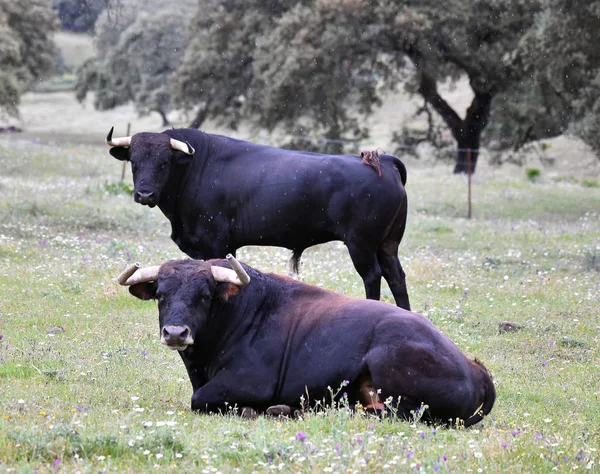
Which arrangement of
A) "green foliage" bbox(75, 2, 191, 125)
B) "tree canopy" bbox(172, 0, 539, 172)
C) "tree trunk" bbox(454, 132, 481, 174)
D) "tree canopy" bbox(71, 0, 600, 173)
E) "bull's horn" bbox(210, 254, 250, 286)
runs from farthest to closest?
"green foliage" bbox(75, 2, 191, 125), "tree trunk" bbox(454, 132, 481, 174), "tree canopy" bbox(172, 0, 539, 172), "tree canopy" bbox(71, 0, 600, 173), "bull's horn" bbox(210, 254, 250, 286)

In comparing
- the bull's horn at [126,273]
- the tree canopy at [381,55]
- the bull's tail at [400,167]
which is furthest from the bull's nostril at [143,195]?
the tree canopy at [381,55]

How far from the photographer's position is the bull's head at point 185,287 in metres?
7.33

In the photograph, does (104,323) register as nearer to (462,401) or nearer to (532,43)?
(462,401)

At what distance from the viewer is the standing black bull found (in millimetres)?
11125

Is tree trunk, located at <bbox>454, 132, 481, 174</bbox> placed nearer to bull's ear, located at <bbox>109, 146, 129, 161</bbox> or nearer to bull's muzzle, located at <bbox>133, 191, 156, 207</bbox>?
bull's ear, located at <bbox>109, 146, 129, 161</bbox>

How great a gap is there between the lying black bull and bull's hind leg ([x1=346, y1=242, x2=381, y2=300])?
3104 mm

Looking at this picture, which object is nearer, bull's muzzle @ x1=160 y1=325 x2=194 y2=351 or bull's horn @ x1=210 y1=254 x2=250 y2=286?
bull's muzzle @ x1=160 y1=325 x2=194 y2=351

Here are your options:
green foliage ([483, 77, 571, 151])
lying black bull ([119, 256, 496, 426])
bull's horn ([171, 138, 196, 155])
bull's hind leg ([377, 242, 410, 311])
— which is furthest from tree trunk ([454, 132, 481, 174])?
lying black bull ([119, 256, 496, 426])

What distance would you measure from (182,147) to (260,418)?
516 cm

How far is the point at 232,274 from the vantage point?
7.65m

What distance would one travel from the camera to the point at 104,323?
10727 mm

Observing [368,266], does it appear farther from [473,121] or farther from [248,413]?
[473,121]

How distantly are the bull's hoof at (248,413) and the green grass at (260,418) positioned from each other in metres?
0.26

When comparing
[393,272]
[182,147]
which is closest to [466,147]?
[393,272]
